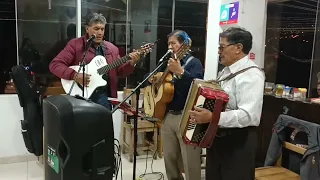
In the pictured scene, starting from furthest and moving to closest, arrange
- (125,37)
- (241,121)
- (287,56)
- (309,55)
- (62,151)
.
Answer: (125,37) → (287,56) → (309,55) → (241,121) → (62,151)

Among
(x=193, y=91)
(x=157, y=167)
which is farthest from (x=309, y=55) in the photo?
(x=193, y=91)

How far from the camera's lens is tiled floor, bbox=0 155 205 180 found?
10.6ft

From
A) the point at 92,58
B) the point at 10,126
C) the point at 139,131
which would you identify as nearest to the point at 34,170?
the point at 10,126

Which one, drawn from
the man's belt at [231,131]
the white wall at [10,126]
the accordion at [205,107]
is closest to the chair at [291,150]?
the man's belt at [231,131]

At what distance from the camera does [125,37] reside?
420cm

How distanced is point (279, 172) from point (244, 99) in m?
1.07

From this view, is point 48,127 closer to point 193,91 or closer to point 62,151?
point 62,151

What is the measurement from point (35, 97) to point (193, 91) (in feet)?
6.59

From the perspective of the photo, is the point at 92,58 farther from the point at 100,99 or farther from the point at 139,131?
the point at 139,131

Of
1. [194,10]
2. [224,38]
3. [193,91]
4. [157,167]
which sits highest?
[194,10]

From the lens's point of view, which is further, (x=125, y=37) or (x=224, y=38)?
(x=125, y=37)

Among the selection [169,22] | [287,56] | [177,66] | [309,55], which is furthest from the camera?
[169,22]

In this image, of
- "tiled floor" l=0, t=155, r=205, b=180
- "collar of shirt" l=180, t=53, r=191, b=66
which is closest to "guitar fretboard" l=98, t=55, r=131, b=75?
"collar of shirt" l=180, t=53, r=191, b=66

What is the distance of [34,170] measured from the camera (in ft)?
11.2
